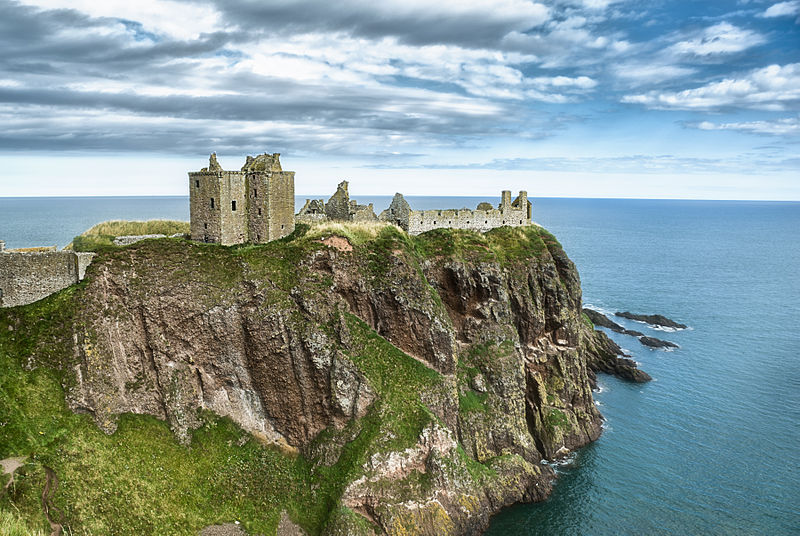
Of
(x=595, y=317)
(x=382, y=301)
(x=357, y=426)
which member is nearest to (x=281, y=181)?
(x=382, y=301)

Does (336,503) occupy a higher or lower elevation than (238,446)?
lower

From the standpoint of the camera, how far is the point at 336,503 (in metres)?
42.8

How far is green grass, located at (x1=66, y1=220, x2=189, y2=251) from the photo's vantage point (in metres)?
49.8

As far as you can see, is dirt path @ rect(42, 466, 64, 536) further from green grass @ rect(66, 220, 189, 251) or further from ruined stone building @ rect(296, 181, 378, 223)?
ruined stone building @ rect(296, 181, 378, 223)

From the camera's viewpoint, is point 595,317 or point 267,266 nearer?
point 267,266

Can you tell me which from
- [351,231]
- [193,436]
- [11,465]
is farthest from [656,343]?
[11,465]

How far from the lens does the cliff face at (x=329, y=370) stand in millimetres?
43812

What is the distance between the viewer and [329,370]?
4809cm

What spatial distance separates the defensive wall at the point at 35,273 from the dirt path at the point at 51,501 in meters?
14.4

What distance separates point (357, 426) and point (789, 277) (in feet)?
555

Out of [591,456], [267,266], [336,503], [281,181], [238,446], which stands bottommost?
[591,456]

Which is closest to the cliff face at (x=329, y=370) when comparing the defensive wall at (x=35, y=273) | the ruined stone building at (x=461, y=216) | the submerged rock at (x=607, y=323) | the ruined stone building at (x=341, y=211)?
the defensive wall at (x=35, y=273)

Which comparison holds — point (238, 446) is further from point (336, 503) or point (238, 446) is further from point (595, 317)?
point (595, 317)

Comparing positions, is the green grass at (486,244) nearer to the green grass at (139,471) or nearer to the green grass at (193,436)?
the green grass at (193,436)
